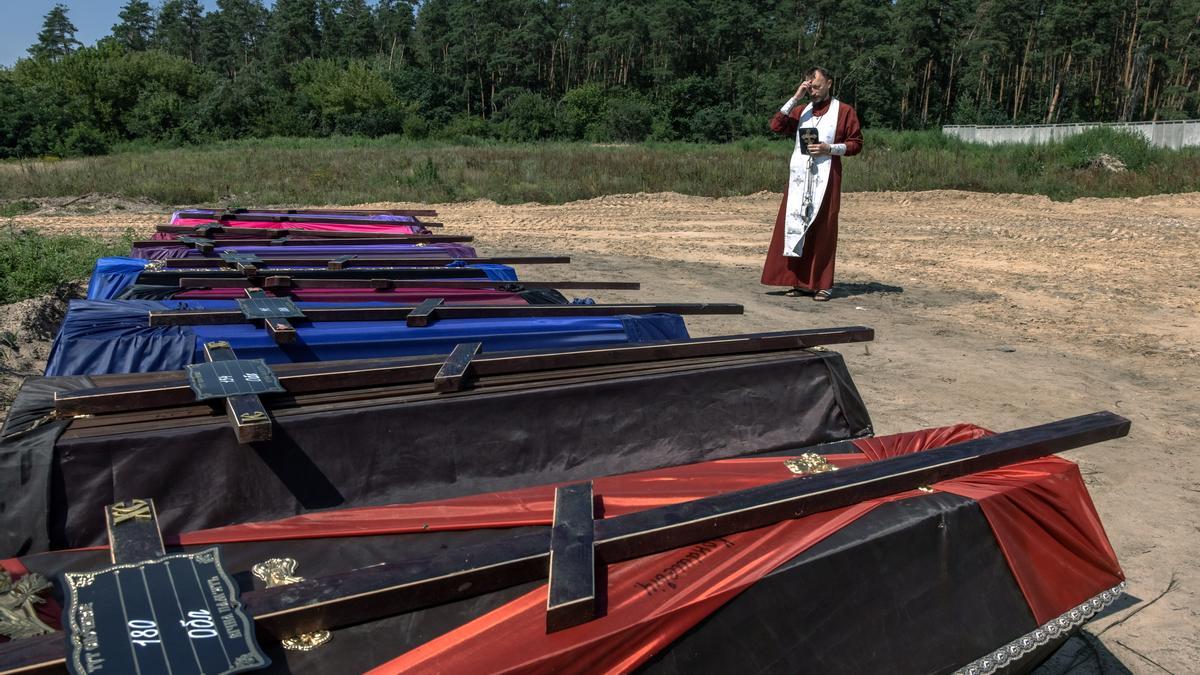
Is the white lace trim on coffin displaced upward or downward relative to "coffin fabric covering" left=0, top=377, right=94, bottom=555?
downward

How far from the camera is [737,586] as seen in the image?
1940 millimetres

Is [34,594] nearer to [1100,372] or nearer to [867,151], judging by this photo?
[1100,372]

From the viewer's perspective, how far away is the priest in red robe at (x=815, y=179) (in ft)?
26.0

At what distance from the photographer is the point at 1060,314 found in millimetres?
7637

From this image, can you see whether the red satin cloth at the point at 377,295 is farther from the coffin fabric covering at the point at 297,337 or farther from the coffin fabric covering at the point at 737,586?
the coffin fabric covering at the point at 737,586

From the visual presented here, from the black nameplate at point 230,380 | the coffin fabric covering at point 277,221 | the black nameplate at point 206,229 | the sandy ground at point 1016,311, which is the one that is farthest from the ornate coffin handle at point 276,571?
the coffin fabric covering at point 277,221

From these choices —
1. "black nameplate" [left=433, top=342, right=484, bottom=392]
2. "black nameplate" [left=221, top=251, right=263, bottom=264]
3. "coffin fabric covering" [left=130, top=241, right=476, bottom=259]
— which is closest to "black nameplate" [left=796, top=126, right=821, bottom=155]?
"coffin fabric covering" [left=130, top=241, right=476, bottom=259]

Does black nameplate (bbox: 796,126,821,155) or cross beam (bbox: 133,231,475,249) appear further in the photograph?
black nameplate (bbox: 796,126,821,155)

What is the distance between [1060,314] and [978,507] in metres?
6.18

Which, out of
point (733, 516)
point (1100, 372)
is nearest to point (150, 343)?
point (733, 516)

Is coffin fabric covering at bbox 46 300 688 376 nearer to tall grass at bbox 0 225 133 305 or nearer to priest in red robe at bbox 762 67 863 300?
tall grass at bbox 0 225 133 305

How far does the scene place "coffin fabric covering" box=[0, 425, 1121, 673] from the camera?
176 centimetres

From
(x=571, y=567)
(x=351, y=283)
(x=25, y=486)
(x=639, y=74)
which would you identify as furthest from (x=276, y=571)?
(x=639, y=74)

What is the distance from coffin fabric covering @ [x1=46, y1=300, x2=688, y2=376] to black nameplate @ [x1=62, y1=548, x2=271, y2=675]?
1.92 meters
